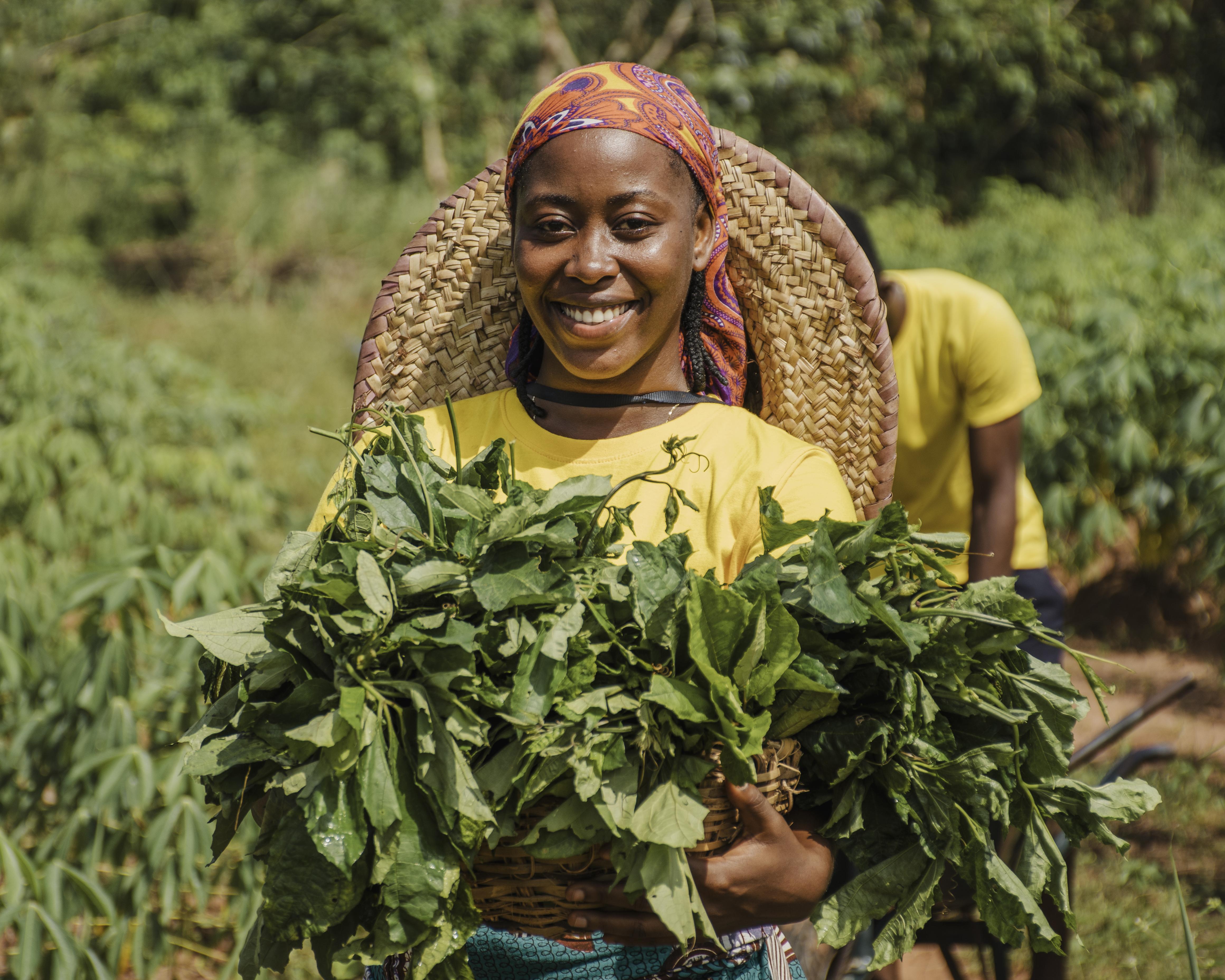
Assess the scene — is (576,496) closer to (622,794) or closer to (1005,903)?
(622,794)

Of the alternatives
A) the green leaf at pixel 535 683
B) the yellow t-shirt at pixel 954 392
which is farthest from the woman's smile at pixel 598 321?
the yellow t-shirt at pixel 954 392

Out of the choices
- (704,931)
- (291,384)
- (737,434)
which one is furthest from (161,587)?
(291,384)

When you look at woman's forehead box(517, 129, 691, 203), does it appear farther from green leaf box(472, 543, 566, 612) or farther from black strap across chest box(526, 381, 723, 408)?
green leaf box(472, 543, 566, 612)

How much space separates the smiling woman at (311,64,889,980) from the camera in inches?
52.8

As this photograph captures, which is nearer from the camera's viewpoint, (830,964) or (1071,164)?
(830,964)

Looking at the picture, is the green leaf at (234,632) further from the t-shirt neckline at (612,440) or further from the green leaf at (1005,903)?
the green leaf at (1005,903)

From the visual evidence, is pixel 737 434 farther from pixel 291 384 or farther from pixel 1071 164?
pixel 1071 164

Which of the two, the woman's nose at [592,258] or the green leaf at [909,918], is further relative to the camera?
the woman's nose at [592,258]

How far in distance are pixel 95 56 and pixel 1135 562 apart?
11499mm

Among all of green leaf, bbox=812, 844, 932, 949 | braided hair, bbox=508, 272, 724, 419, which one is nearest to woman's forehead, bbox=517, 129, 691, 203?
braided hair, bbox=508, 272, 724, 419

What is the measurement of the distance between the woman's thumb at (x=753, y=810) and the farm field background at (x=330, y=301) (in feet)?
4.80

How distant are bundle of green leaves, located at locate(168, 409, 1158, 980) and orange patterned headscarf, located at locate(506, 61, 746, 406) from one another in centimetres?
48

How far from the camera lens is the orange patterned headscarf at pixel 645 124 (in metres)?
1.52

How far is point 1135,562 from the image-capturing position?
516 cm
